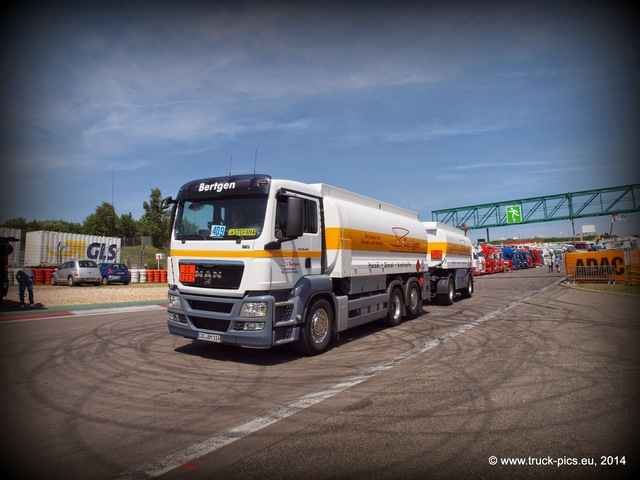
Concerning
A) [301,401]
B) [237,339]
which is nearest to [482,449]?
[301,401]

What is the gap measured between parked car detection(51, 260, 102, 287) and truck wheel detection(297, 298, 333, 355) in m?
21.7

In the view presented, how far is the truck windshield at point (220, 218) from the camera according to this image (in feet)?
20.9

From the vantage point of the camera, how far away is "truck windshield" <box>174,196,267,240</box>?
6.38m

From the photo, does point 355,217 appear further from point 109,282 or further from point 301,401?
point 109,282

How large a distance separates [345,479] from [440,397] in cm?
219

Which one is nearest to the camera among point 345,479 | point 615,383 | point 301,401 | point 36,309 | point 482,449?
point 345,479

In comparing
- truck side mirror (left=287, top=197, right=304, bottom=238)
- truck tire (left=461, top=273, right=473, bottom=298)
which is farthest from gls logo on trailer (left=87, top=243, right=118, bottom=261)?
truck side mirror (left=287, top=197, right=304, bottom=238)

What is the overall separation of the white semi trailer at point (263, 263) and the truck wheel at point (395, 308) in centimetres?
172

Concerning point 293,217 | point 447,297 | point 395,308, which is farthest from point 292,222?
point 447,297

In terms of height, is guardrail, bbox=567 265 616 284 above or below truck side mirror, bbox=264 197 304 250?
below

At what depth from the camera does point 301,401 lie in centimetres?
467

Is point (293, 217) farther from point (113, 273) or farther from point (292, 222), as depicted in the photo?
point (113, 273)

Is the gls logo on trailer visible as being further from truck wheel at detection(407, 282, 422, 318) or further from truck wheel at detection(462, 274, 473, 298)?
truck wheel at detection(407, 282, 422, 318)

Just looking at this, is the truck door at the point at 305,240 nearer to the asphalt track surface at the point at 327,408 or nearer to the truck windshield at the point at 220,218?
the truck windshield at the point at 220,218
